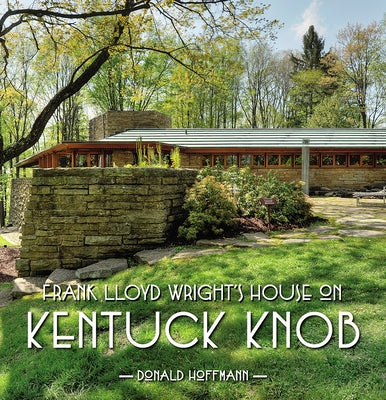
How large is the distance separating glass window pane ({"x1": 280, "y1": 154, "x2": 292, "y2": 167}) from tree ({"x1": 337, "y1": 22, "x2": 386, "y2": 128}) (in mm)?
14091

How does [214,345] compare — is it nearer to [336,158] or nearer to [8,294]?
[8,294]

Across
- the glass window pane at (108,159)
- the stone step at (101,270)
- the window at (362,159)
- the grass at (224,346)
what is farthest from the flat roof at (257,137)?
the grass at (224,346)

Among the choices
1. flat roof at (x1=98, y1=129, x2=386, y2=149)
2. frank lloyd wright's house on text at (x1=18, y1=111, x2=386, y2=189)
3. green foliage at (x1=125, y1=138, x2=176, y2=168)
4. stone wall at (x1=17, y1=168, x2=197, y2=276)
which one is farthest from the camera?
flat roof at (x1=98, y1=129, x2=386, y2=149)

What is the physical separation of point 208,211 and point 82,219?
215 cm

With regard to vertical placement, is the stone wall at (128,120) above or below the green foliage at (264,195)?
above

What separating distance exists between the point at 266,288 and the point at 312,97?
106ft

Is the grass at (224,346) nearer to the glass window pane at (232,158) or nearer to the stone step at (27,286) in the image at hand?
the stone step at (27,286)

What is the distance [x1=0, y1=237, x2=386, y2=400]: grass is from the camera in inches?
97.8

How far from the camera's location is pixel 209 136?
19328 millimetres

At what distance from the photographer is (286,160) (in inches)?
709

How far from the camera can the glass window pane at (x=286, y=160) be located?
17.9 metres

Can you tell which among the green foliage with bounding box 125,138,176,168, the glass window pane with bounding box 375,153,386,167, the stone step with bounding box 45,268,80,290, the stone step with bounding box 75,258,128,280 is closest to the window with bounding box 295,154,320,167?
the glass window pane with bounding box 375,153,386,167

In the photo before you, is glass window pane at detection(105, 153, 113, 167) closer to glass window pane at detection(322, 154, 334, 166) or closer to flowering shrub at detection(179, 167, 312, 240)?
flowering shrub at detection(179, 167, 312, 240)

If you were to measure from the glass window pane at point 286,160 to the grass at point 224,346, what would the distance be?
13.8 metres
